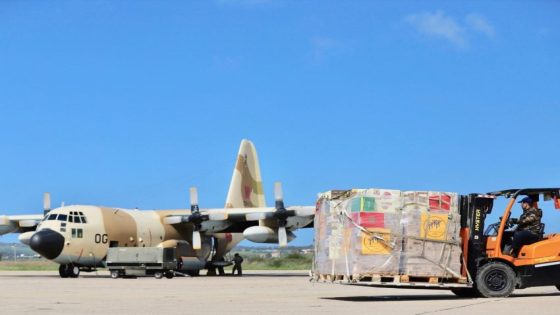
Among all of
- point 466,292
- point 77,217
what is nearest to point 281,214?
point 77,217

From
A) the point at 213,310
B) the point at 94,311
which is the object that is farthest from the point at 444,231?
the point at 94,311

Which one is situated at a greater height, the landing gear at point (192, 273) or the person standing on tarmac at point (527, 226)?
the person standing on tarmac at point (527, 226)

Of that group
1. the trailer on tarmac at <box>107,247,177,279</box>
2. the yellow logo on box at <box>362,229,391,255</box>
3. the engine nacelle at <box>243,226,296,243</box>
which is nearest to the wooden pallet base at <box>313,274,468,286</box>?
the yellow logo on box at <box>362,229,391,255</box>

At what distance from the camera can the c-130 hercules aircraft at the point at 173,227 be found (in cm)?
3547

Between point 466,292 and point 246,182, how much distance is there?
30263mm

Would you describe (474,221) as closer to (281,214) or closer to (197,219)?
(281,214)

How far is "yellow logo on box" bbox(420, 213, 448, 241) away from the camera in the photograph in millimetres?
17406

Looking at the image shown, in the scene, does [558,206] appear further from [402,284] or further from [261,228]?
[261,228]

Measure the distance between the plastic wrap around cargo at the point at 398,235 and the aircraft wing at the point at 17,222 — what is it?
29.6 m

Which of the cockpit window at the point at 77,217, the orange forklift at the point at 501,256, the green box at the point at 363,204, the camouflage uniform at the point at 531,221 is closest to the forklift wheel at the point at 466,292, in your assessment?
the orange forklift at the point at 501,256

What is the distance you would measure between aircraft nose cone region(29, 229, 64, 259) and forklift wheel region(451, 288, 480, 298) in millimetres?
19986

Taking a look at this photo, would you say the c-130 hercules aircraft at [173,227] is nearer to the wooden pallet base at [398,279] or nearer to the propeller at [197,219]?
the propeller at [197,219]

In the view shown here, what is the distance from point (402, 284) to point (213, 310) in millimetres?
4524

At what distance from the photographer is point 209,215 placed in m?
41.4
